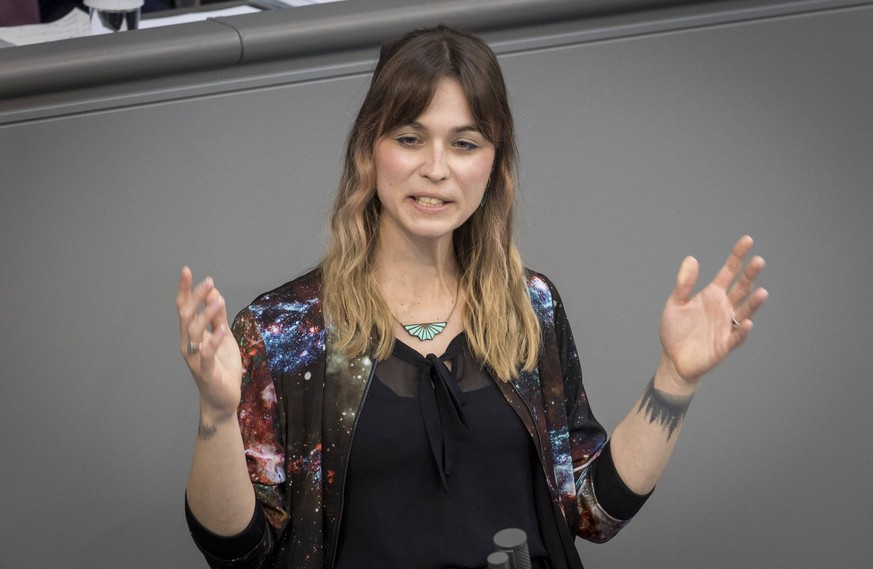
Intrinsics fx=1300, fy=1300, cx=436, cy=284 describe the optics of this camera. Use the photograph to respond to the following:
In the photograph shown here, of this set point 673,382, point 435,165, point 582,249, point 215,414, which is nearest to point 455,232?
point 435,165

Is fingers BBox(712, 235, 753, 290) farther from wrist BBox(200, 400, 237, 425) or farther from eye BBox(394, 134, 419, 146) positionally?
wrist BBox(200, 400, 237, 425)

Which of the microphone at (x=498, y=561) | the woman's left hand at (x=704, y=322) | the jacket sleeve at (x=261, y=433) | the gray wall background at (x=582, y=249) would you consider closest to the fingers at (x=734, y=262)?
the woman's left hand at (x=704, y=322)

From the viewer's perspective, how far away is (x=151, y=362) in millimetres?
2449

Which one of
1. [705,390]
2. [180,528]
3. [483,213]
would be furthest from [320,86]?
[705,390]

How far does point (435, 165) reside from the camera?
6.40ft

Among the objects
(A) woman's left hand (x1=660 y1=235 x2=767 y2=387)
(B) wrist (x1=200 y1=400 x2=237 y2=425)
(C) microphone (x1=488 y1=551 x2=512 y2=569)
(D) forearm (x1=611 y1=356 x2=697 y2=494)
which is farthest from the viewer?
(D) forearm (x1=611 y1=356 x2=697 y2=494)

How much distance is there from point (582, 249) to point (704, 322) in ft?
A: 2.85

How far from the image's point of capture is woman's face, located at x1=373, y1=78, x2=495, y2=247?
196 centimetres

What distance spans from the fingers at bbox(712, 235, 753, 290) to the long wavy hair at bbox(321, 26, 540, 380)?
0.33m

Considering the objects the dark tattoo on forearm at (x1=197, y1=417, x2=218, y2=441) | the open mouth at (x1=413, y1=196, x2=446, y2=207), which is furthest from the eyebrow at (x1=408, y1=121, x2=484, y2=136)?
the dark tattoo on forearm at (x1=197, y1=417, x2=218, y2=441)

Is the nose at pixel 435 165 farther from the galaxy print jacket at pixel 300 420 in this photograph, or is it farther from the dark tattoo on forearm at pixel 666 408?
the dark tattoo on forearm at pixel 666 408

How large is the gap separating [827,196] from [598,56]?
64cm

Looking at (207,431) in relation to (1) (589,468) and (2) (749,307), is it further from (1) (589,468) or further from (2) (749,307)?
(2) (749,307)

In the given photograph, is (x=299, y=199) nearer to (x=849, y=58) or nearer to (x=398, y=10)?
(x=398, y=10)
